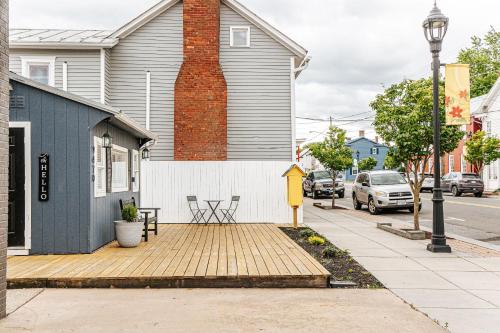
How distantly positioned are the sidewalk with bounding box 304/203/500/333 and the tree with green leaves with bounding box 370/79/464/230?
2141 millimetres

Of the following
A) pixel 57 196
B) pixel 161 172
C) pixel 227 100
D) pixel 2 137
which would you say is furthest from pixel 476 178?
pixel 2 137

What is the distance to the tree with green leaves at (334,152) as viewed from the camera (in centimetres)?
2384

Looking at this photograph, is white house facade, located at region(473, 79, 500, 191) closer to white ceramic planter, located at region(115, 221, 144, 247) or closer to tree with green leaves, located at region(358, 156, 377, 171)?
tree with green leaves, located at region(358, 156, 377, 171)

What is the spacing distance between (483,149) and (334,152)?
15362 mm

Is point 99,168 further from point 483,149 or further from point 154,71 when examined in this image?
point 483,149

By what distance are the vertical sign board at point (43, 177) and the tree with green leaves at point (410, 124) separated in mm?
7977

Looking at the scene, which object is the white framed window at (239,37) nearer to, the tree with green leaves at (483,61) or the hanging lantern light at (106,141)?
the hanging lantern light at (106,141)

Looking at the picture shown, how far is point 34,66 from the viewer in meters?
16.3

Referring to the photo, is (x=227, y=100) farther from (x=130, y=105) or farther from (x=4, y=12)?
(x=4, y=12)

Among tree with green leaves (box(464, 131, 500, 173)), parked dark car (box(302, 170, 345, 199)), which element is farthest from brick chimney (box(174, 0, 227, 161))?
tree with green leaves (box(464, 131, 500, 173))

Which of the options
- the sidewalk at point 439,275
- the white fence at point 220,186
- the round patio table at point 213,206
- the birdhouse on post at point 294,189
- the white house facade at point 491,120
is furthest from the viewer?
the white house facade at point 491,120

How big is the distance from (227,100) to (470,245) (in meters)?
8.31

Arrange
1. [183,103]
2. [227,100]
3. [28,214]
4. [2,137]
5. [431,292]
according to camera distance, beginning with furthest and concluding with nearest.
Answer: [227,100] < [183,103] < [28,214] < [431,292] < [2,137]

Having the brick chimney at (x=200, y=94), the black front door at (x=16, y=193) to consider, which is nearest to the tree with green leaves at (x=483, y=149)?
the brick chimney at (x=200, y=94)
